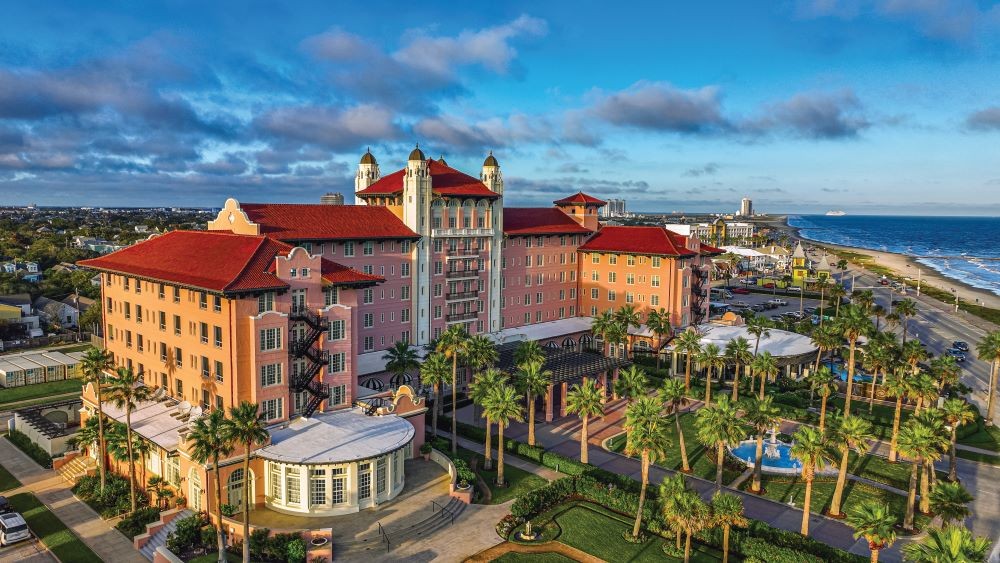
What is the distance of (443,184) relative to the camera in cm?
8056

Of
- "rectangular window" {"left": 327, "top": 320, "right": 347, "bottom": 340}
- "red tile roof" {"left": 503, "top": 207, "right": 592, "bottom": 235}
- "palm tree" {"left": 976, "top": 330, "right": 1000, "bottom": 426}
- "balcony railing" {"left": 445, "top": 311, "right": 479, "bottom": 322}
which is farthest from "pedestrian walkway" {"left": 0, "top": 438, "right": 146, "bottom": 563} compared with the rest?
"palm tree" {"left": 976, "top": 330, "right": 1000, "bottom": 426}

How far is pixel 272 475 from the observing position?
4647 centimetres

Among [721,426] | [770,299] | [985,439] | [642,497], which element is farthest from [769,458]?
[770,299]

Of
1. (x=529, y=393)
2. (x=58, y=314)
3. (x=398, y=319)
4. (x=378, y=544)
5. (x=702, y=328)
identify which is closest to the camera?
(x=378, y=544)

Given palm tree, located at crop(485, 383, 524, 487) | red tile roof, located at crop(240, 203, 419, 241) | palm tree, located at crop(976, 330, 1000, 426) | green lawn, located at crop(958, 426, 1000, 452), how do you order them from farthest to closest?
red tile roof, located at crop(240, 203, 419, 241), palm tree, located at crop(976, 330, 1000, 426), green lawn, located at crop(958, 426, 1000, 452), palm tree, located at crop(485, 383, 524, 487)

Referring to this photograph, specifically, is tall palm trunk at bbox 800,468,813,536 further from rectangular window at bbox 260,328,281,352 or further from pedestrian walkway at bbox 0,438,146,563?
pedestrian walkway at bbox 0,438,146,563

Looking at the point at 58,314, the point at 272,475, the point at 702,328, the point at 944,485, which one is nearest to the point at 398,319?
the point at 272,475

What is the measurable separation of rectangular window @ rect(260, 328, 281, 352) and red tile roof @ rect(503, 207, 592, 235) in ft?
139

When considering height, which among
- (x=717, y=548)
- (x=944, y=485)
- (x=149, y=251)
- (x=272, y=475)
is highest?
(x=149, y=251)

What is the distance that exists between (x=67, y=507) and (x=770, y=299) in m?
139

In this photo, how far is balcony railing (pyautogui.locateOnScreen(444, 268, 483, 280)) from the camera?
3211 inches

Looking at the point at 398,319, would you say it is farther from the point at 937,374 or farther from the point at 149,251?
the point at 937,374

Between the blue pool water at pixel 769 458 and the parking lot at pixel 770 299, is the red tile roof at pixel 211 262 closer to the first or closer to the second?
the blue pool water at pixel 769 458

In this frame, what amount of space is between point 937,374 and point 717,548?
106ft
